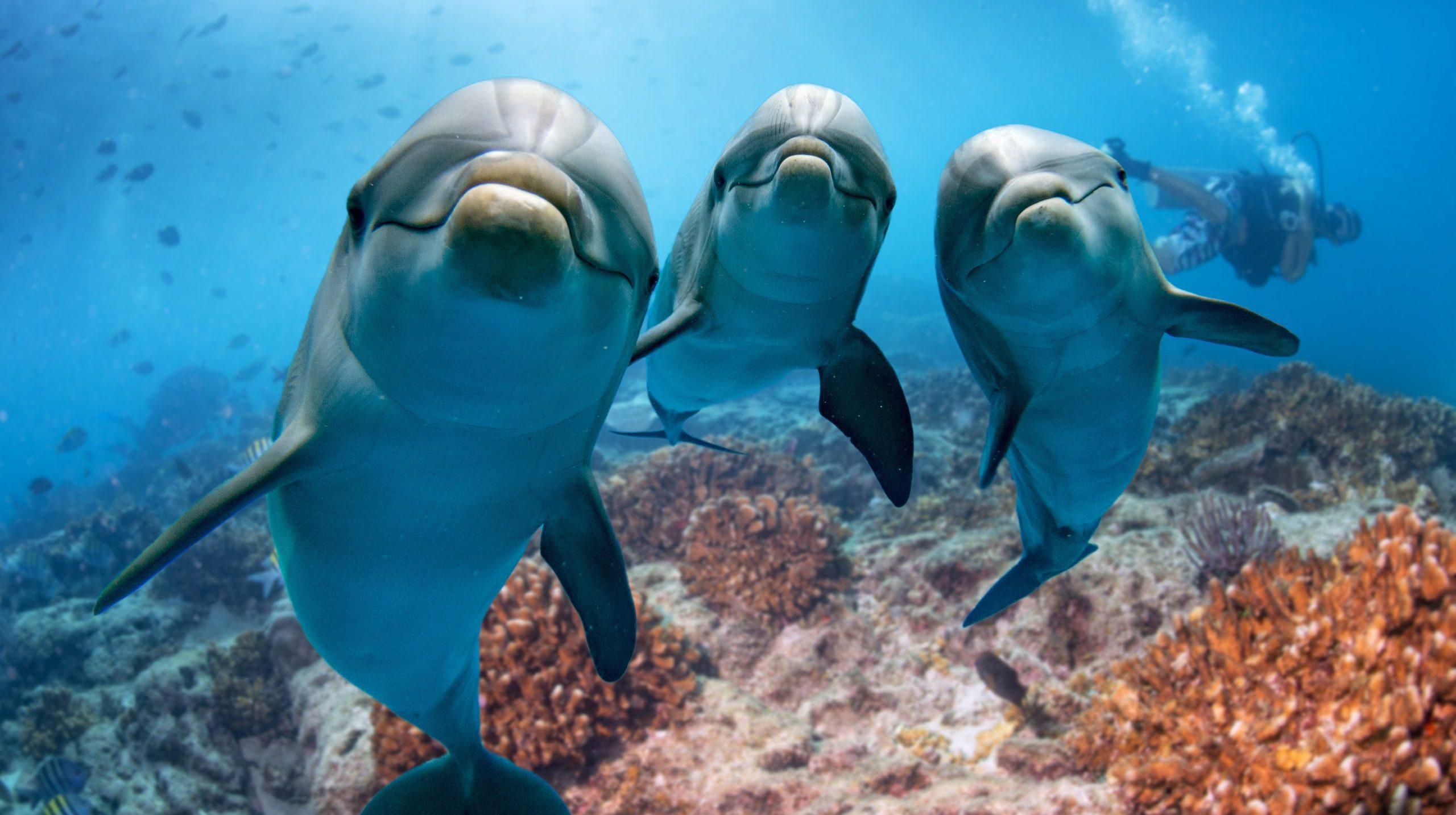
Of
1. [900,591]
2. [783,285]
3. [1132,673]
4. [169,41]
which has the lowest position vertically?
[169,41]

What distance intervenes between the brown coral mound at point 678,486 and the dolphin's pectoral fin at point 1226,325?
5.73m

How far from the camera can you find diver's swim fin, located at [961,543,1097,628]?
271 cm

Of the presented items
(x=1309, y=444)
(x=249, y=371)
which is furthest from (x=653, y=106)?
(x=1309, y=444)

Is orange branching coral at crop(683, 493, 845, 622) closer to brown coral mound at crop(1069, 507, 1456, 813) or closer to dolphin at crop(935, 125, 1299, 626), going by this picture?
brown coral mound at crop(1069, 507, 1456, 813)

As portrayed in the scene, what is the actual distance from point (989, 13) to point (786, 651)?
60718 millimetres

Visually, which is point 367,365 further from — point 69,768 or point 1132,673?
point 69,768

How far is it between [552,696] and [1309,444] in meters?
9.45

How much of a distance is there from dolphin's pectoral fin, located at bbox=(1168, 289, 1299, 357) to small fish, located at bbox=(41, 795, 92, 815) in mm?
8290

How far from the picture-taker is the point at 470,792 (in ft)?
8.33

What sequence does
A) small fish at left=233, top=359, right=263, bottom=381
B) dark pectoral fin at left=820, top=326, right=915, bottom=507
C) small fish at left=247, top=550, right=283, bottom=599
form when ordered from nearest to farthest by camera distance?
dark pectoral fin at left=820, top=326, right=915, bottom=507 < small fish at left=247, top=550, right=283, bottom=599 < small fish at left=233, top=359, right=263, bottom=381

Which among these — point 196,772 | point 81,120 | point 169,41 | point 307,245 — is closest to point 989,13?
point 169,41

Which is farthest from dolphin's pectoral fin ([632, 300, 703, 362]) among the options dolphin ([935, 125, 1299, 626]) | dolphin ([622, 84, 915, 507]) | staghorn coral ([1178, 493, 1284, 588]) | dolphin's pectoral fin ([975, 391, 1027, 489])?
staghorn coral ([1178, 493, 1284, 588])

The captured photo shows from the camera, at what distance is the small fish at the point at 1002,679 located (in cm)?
447

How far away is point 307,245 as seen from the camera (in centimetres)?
13312
